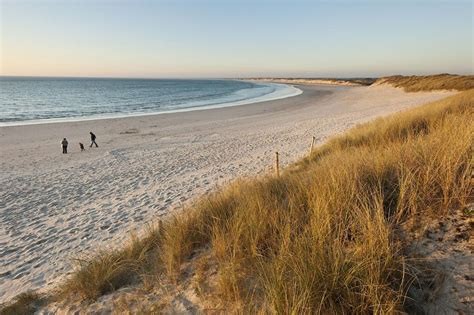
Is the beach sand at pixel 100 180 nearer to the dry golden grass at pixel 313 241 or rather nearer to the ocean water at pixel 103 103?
the dry golden grass at pixel 313 241

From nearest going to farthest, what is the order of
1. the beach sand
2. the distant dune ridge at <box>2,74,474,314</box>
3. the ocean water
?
the distant dune ridge at <box>2,74,474,314</box> → the beach sand → the ocean water

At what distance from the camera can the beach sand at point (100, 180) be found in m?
5.95

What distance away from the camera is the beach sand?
595cm

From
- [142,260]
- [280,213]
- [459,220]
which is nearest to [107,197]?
[142,260]

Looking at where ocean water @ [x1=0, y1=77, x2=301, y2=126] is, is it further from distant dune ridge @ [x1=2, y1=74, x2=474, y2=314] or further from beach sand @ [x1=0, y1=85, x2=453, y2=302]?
distant dune ridge @ [x1=2, y1=74, x2=474, y2=314]

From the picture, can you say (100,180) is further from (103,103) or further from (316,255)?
(103,103)

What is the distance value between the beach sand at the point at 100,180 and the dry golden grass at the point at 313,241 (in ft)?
6.96

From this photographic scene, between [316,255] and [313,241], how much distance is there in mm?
163

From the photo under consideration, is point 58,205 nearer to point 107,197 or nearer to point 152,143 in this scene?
point 107,197

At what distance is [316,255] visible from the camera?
7.95 feet

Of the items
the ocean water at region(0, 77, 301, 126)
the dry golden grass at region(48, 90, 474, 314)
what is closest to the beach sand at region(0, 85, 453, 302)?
the dry golden grass at region(48, 90, 474, 314)

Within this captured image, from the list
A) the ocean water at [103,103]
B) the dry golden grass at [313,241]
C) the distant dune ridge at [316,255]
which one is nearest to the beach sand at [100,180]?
the distant dune ridge at [316,255]

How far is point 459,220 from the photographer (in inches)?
113

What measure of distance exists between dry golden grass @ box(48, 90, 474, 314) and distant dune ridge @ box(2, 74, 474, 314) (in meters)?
0.01
